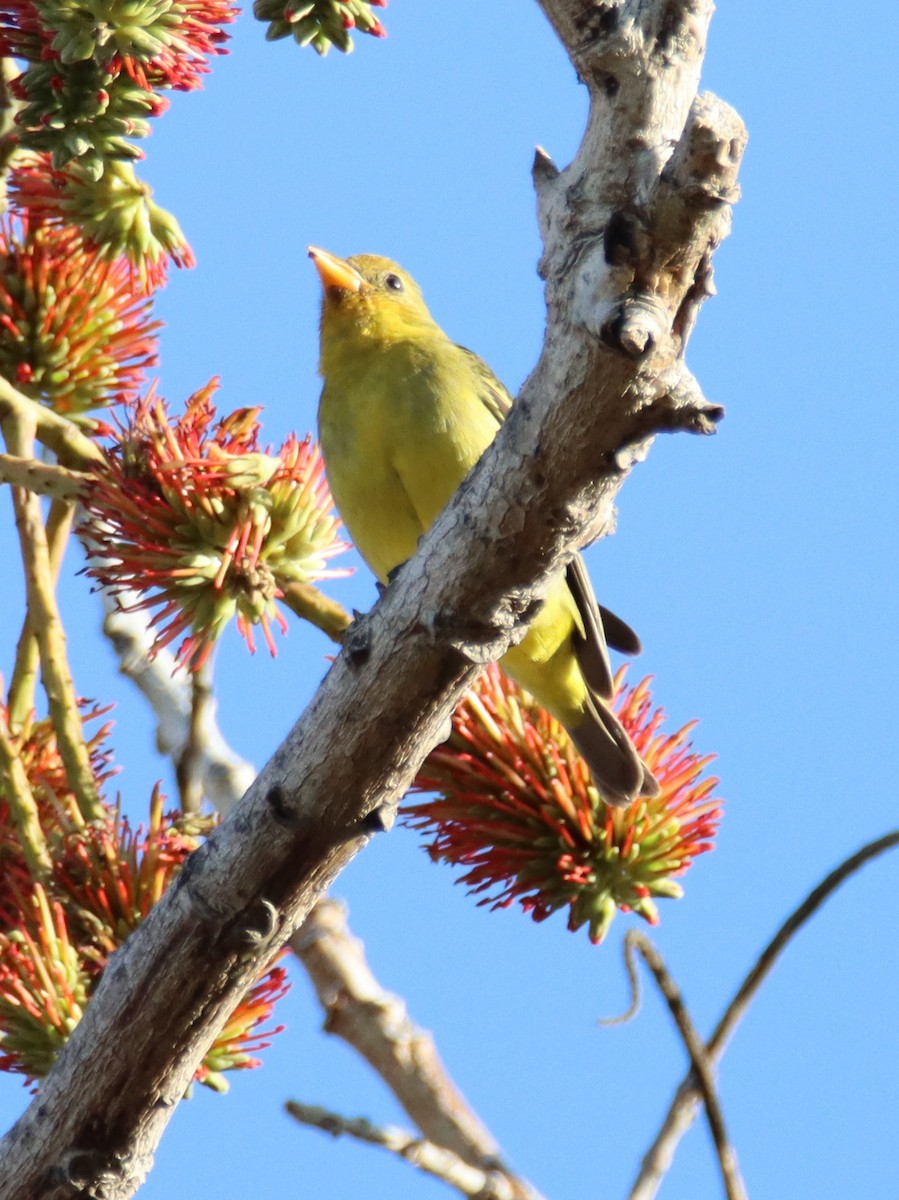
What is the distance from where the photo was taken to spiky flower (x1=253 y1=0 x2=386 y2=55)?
3170mm

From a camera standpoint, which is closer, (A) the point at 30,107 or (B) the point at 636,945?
(B) the point at 636,945

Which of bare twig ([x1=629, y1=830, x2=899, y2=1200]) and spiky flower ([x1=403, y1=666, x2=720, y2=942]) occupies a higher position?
spiky flower ([x1=403, y1=666, x2=720, y2=942])

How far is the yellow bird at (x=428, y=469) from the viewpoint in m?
4.12

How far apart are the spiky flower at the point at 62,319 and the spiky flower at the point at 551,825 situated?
3.99ft

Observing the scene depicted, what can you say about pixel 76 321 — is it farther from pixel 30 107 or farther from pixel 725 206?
pixel 725 206

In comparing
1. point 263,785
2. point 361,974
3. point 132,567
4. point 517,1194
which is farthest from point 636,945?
point 132,567

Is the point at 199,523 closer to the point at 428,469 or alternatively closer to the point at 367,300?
the point at 428,469

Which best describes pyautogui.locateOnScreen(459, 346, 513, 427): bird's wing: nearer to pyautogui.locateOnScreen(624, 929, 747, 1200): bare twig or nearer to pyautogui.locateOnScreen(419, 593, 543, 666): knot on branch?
pyautogui.locateOnScreen(419, 593, 543, 666): knot on branch

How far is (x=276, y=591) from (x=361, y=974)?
0.89 metres

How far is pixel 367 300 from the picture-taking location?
4926 mm

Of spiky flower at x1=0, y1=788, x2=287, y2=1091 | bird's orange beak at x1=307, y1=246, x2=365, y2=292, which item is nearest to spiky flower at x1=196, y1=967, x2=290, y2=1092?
spiky flower at x1=0, y1=788, x2=287, y2=1091

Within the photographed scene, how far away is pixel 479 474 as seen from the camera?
2309mm

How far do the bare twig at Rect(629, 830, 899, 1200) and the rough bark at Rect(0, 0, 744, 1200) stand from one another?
0.65 metres

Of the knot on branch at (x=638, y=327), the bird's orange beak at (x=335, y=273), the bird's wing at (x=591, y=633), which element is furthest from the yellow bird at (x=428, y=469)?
the knot on branch at (x=638, y=327)
